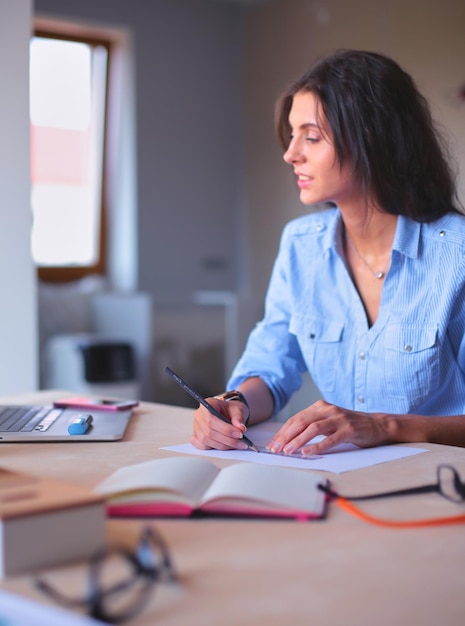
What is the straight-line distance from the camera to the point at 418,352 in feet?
5.30

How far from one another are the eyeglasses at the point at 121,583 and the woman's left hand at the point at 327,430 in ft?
1.67

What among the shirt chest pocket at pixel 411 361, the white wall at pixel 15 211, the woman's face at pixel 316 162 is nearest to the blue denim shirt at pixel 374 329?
the shirt chest pocket at pixel 411 361

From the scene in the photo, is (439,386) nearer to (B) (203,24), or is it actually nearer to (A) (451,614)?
(A) (451,614)

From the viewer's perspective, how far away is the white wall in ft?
8.07

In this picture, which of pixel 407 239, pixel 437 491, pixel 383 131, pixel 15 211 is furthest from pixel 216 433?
pixel 15 211

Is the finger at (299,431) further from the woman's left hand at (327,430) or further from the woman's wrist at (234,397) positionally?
the woman's wrist at (234,397)

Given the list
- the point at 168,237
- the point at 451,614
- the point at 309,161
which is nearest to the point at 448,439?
the point at 309,161

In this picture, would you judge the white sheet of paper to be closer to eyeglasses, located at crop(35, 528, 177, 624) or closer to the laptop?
the laptop

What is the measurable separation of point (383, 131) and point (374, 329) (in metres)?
0.41

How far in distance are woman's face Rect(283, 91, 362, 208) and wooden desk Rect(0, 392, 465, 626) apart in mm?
809

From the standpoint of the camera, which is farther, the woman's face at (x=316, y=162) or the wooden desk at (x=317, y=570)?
the woman's face at (x=316, y=162)

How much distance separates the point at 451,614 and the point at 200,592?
0.65ft

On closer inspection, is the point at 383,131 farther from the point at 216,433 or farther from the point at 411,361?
the point at 216,433

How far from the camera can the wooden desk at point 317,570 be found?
0.65 metres
